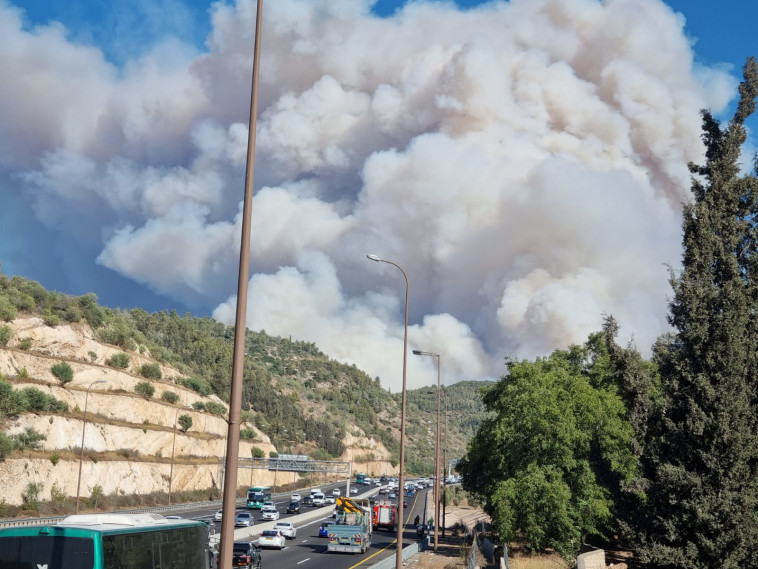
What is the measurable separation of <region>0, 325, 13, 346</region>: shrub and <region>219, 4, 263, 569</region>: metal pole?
3437 inches

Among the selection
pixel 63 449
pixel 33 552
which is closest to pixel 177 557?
pixel 33 552

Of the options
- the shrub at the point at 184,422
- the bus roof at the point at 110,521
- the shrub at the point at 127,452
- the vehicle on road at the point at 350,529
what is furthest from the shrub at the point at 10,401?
the bus roof at the point at 110,521

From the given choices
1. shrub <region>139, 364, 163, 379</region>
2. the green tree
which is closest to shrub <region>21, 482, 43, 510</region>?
shrub <region>139, 364, 163, 379</region>

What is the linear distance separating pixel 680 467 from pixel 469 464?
1654 inches

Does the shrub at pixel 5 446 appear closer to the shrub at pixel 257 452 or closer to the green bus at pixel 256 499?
the green bus at pixel 256 499

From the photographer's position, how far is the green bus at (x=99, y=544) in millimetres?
14312

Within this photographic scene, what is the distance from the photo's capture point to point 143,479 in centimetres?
9881

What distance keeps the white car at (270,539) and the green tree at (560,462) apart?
15.8m

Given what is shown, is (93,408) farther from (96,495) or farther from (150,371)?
(150,371)

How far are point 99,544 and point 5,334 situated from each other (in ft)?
278

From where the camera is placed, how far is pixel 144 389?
376 ft

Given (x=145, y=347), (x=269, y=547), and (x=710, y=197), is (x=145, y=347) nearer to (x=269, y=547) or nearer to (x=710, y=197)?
(x=269, y=547)

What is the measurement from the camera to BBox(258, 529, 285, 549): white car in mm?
50156

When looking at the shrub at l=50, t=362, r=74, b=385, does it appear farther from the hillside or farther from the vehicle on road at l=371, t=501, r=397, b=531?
the vehicle on road at l=371, t=501, r=397, b=531
